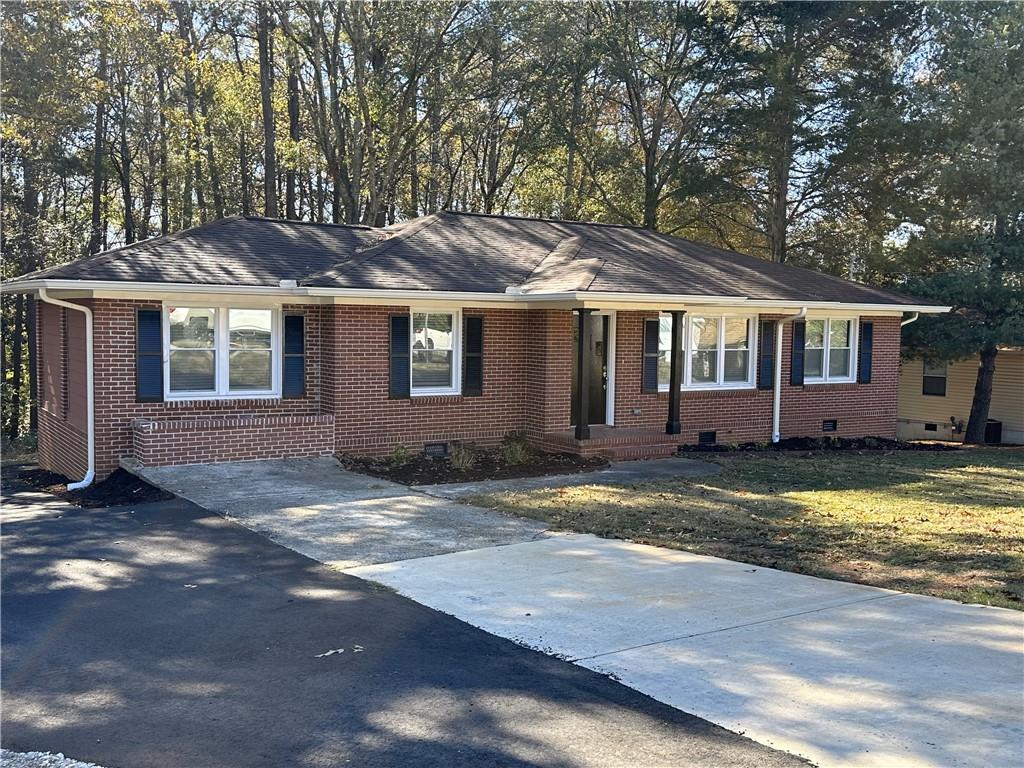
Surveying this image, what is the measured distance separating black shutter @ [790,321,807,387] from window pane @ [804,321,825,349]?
1.43 ft

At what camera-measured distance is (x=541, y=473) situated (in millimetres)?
13852

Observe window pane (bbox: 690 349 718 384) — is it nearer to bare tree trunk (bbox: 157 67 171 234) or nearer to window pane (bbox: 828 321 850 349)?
window pane (bbox: 828 321 850 349)

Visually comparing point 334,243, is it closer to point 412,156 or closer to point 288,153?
point 288,153

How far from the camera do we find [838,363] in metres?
19.2

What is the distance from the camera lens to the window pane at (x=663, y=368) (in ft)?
55.2

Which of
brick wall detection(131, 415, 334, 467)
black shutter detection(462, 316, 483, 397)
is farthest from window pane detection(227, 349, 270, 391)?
black shutter detection(462, 316, 483, 397)

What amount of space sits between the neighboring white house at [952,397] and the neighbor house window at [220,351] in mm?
16396

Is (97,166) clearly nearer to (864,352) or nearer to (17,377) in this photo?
(17,377)

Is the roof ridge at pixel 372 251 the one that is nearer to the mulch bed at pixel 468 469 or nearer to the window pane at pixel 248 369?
the window pane at pixel 248 369

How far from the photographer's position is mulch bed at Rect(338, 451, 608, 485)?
13273 millimetres

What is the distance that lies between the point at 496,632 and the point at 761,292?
40.5 feet

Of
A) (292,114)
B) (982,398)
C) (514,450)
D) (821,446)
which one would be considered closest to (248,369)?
(514,450)

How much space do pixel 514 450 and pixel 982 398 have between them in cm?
1415

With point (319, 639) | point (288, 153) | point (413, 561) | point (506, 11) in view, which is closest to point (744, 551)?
point (413, 561)
